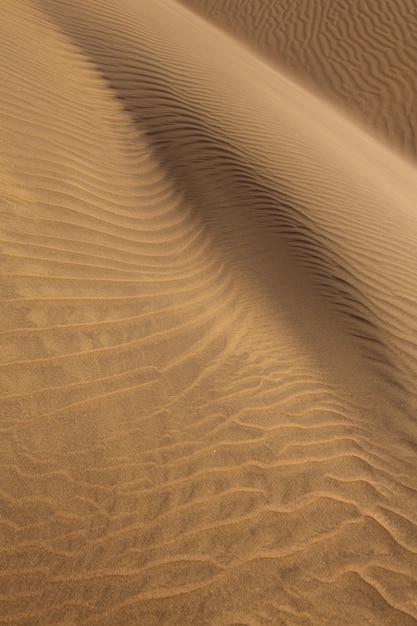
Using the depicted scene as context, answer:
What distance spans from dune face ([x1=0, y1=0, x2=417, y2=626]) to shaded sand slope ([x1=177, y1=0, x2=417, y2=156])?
6.38 meters

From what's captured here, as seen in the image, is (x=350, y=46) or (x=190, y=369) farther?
(x=350, y=46)

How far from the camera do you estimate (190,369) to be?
366cm

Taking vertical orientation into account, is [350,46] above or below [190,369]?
above

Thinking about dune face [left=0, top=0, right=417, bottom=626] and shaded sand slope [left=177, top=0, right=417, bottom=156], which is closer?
dune face [left=0, top=0, right=417, bottom=626]

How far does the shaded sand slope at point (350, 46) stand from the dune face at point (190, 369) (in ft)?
20.9

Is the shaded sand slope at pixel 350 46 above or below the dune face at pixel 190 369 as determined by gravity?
above

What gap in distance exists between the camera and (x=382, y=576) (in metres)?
2.89

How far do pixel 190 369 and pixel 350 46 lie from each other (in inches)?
489

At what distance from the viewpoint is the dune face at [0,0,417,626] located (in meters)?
2.66

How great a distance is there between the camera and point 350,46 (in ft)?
44.3

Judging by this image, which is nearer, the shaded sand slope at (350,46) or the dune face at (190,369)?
the dune face at (190,369)

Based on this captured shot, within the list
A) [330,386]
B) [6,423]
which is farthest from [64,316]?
[330,386]

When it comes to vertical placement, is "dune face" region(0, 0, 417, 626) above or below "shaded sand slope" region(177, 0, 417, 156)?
below

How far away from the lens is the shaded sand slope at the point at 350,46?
39.8 feet
